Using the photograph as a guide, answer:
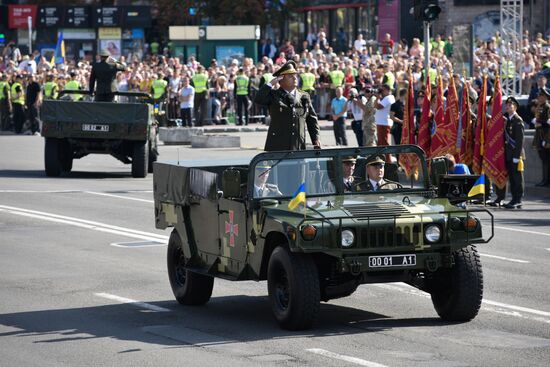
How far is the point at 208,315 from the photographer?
1316cm

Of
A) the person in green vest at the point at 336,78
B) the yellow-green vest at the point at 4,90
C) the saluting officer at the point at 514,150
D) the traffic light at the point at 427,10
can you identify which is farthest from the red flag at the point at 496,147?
the yellow-green vest at the point at 4,90

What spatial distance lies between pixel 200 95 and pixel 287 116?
29682 millimetres

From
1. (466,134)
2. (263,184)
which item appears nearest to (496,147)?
(466,134)

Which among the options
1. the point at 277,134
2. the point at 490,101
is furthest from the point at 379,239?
the point at 490,101

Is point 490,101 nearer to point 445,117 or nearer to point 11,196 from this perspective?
point 445,117

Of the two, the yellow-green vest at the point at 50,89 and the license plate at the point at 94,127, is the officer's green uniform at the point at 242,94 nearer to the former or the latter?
the yellow-green vest at the point at 50,89

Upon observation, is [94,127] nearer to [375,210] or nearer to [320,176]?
[320,176]

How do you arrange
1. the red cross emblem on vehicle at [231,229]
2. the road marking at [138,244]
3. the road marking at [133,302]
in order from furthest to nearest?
the road marking at [138,244] → the road marking at [133,302] → the red cross emblem on vehicle at [231,229]

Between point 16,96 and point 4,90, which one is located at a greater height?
point 4,90

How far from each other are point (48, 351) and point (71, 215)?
11.3 m

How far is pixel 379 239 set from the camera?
11.7 metres

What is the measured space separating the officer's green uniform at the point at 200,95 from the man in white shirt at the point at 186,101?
0.52 metres

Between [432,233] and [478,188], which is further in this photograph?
[478,188]

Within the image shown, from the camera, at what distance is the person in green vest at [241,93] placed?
44469mm
